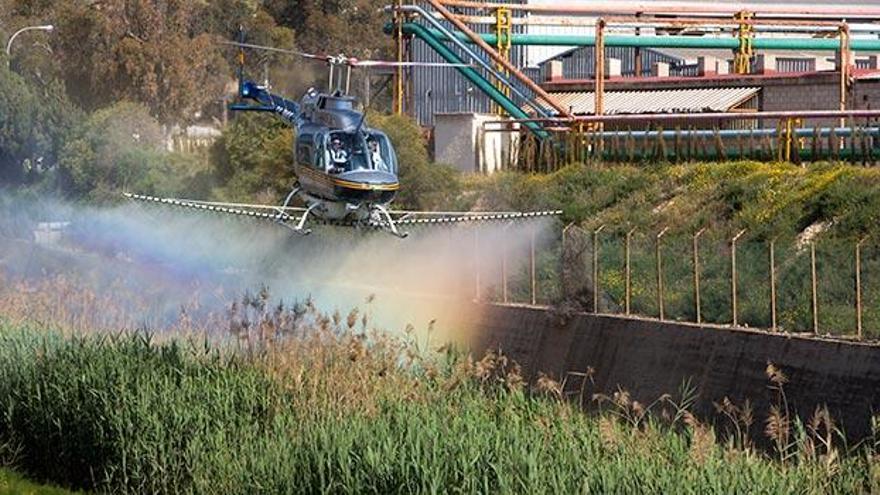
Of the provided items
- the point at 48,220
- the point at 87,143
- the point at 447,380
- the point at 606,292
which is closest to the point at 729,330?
the point at 606,292

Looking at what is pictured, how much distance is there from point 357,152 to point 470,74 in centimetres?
2201

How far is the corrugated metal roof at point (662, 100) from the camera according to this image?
2286 inches

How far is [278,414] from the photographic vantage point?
29.0 metres

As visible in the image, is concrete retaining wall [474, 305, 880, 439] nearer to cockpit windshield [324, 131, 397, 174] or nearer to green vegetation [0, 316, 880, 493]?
green vegetation [0, 316, 880, 493]

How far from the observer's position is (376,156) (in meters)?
40.8

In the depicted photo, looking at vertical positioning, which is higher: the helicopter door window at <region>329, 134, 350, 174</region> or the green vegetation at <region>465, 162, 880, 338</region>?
the helicopter door window at <region>329, 134, 350, 174</region>

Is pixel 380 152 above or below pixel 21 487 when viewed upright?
above

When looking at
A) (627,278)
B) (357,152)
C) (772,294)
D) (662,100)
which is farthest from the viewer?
(662,100)

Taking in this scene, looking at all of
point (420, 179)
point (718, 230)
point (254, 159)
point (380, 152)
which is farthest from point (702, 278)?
point (254, 159)

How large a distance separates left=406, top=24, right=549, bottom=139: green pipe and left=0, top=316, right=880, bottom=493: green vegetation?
25.9m

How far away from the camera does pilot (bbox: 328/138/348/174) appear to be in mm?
40906

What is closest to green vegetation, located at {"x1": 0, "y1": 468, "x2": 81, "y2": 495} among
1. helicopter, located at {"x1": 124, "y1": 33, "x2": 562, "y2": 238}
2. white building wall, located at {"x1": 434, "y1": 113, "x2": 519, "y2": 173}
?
helicopter, located at {"x1": 124, "y1": 33, "x2": 562, "y2": 238}

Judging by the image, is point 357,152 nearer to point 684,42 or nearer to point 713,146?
point 713,146

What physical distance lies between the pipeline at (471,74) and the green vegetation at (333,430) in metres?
25.9
